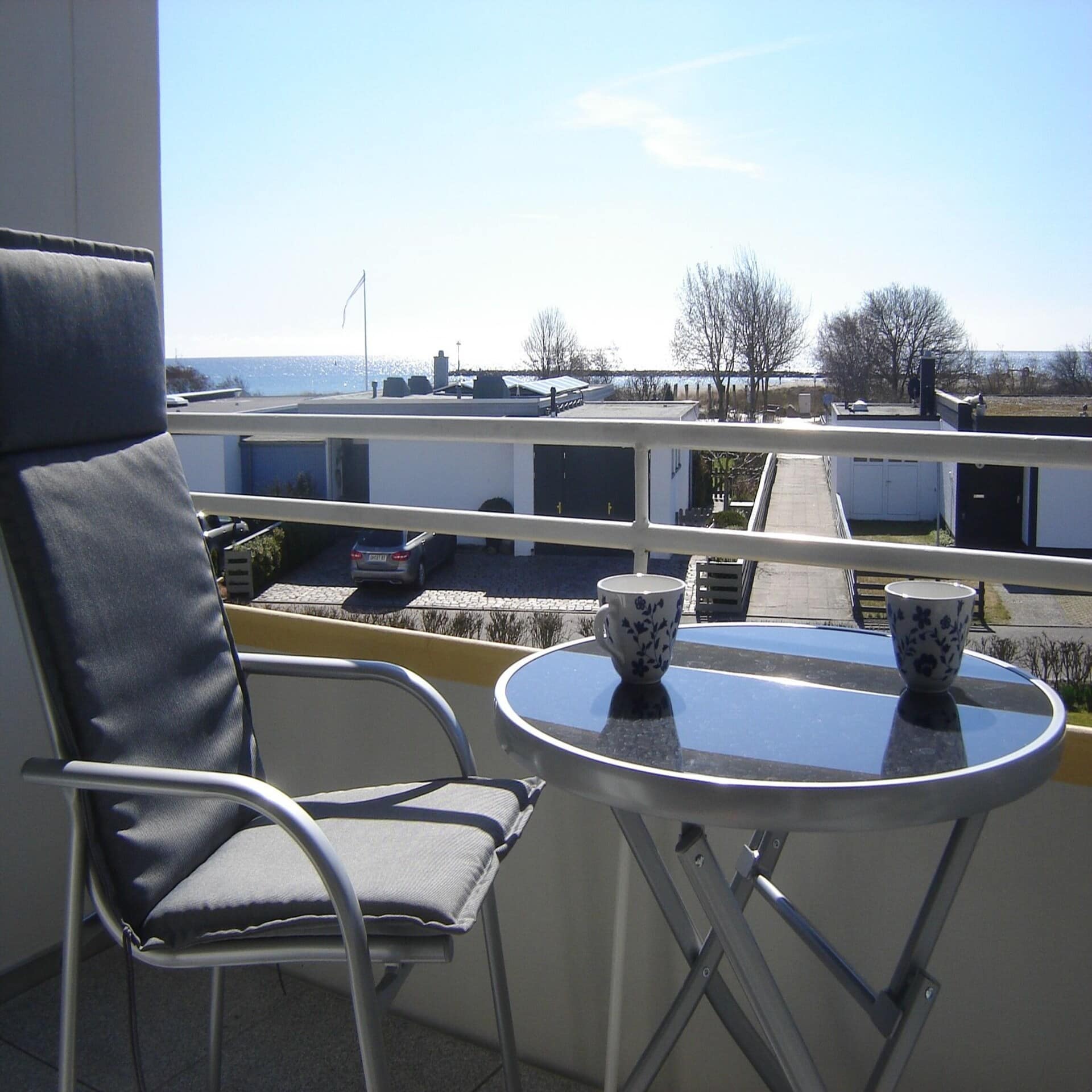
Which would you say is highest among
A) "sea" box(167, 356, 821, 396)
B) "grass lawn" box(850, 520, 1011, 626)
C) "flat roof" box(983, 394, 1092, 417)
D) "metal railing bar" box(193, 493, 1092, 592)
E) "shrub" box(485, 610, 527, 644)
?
"sea" box(167, 356, 821, 396)

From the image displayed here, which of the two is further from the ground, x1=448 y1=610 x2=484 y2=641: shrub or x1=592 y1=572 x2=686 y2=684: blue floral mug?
x1=592 y1=572 x2=686 y2=684: blue floral mug

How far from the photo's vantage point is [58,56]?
6.78 feet

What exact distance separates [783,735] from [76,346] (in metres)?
1.09

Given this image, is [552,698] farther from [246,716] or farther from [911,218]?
[911,218]

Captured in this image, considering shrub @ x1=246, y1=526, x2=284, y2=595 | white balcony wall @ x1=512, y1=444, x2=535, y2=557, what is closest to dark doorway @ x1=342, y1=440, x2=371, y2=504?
shrub @ x1=246, y1=526, x2=284, y2=595

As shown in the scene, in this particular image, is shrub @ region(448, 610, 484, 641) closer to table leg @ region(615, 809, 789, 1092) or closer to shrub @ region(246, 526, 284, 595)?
table leg @ region(615, 809, 789, 1092)

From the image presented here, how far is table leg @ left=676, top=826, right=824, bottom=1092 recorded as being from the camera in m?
0.95

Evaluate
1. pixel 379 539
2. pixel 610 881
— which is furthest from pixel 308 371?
pixel 610 881

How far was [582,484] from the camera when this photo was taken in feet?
48.5

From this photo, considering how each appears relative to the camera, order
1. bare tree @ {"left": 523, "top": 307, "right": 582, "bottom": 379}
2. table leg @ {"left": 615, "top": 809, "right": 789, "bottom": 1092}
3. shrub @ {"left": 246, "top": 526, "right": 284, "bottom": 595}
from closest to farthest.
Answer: table leg @ {"left": 615, "top": 809, "right": 789, "bottom": 1092} → shrub @ {"left": 246, "top": 526, "right": 284, "bottom": 595} → bare tree @ {"left": 523, "top": 307, "right": 582, "bottom": 379}

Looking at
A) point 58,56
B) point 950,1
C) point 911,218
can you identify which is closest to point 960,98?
point 911,218

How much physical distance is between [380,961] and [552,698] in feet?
A: 1.12

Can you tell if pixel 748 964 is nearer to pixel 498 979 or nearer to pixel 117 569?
pixel 498 979

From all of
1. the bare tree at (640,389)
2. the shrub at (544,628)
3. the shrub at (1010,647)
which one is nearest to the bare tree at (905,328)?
the bare tree at (640,389)
